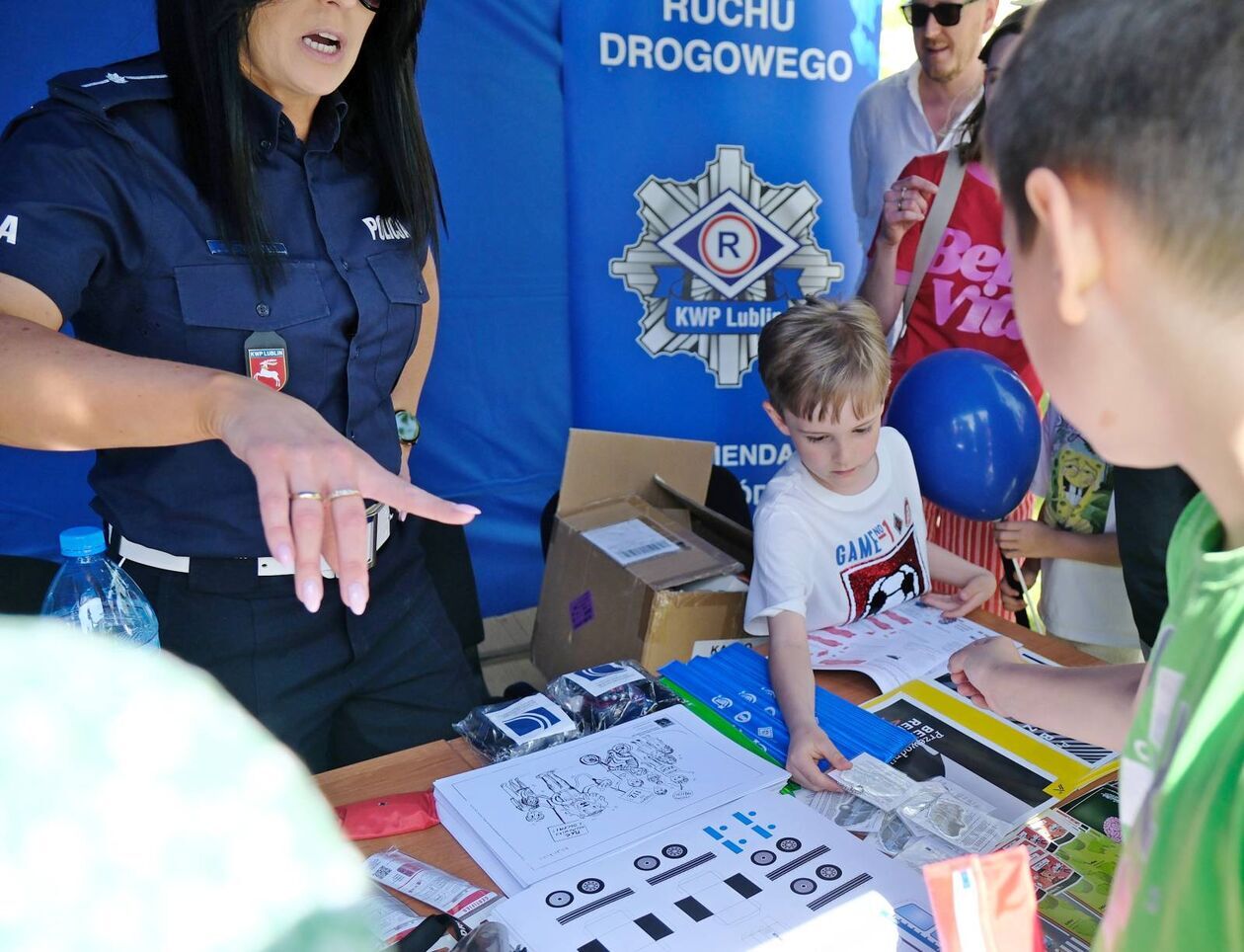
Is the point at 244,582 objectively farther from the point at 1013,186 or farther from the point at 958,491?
the point at 958,491

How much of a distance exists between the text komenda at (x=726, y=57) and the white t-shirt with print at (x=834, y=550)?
153 centimetres

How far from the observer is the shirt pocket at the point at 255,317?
129 centimetres

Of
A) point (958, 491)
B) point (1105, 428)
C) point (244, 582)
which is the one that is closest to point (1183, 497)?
point (958, 491)

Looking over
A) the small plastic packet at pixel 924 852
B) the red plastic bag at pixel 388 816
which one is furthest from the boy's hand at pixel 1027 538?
the red plastic bag at pixel 388 816

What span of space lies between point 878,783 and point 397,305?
3.14ft

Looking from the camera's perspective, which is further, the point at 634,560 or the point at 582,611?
the point at 582,611

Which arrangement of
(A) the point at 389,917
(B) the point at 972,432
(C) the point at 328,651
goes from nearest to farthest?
(A) the point at 389,917
(C) the point at 328,651
(B) the point at 972,432

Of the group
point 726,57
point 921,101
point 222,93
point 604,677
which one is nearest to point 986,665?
point 604,677

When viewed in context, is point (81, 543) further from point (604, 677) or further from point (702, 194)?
point (702, 194)

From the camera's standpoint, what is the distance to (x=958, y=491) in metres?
1.99

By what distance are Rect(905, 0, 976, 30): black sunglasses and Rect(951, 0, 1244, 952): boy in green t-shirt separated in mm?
1971

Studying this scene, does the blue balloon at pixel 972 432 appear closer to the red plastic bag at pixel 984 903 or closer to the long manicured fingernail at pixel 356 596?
the red plastic bag at pixel 984 903

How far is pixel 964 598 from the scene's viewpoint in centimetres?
169

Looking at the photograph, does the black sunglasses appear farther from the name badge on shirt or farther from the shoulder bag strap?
the name badge on shirt
